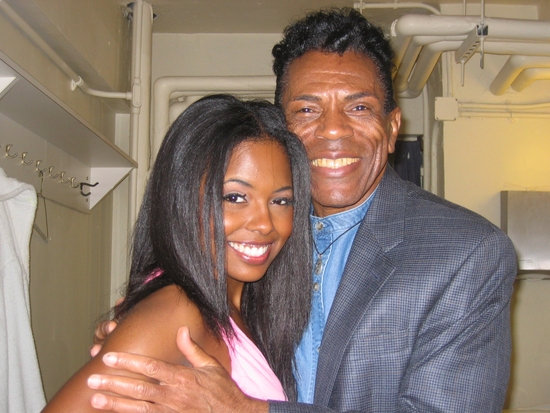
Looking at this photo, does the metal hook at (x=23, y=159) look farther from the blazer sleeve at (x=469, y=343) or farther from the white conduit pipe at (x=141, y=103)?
the blazer sleeve at (x=469, y=343)

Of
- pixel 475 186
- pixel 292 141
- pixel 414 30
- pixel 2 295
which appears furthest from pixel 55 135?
pixel 475 186

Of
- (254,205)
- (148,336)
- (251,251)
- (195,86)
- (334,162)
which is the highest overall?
(195,86)

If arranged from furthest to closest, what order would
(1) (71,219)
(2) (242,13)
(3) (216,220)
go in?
(2) (242,13)
(1) (71,219)
(3) (216,220)

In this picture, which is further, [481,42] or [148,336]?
[481,42]

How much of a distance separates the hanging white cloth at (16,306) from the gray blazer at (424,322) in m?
0.91

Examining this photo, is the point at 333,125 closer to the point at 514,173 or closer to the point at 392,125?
the point at 392,125

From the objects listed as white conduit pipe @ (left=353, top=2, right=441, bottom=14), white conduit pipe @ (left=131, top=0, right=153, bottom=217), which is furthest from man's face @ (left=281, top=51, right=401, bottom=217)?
white conduit pipe @ (left=353, top=2, right=441, bottom=14)

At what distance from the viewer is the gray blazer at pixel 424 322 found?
43.4 inches

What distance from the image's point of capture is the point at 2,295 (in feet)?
5.05

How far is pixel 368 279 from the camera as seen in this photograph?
128 cm

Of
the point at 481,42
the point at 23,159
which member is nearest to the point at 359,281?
the point at 23,159

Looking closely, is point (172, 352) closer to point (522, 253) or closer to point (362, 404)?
point (362, 404)

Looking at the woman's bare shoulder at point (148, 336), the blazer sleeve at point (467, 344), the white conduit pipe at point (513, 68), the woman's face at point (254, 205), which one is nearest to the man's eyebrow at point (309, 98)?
the woman's face at point (254, 205)

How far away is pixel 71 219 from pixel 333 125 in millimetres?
1477
